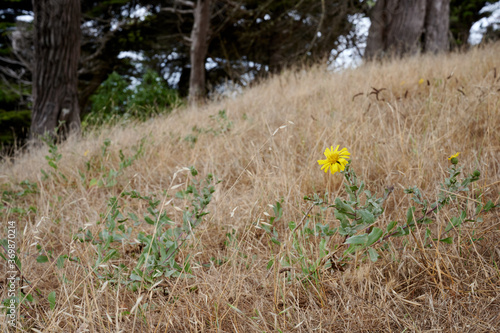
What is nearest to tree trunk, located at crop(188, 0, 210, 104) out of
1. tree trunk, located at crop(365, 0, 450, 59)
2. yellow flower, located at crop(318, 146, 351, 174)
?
tree trunk, located at crop(365, 0, 450, 59)

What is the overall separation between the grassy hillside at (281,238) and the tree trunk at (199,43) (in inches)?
214

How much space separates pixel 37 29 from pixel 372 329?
17.5ft

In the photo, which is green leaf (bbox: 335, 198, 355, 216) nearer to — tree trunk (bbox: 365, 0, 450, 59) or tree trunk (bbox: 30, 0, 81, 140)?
tree trunk (bbox: 30, 0, 81, 140)

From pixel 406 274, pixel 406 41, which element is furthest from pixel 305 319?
pixel 406 41

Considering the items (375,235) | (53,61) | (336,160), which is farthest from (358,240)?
(53,61)

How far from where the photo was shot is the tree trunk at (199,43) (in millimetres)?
7659

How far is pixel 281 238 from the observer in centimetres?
142

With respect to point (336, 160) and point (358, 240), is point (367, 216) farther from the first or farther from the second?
point (336, 160)

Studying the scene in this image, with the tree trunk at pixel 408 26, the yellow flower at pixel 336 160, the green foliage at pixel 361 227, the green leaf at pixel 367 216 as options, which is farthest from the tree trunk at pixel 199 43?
the green leaf at pixel 367 216

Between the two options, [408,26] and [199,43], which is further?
[199,43]

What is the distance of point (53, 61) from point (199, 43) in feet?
13.9

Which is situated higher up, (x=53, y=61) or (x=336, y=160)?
(x=53, y=61)

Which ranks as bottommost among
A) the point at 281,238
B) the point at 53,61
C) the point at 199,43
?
the point at 281,238

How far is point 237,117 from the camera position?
3.57m
